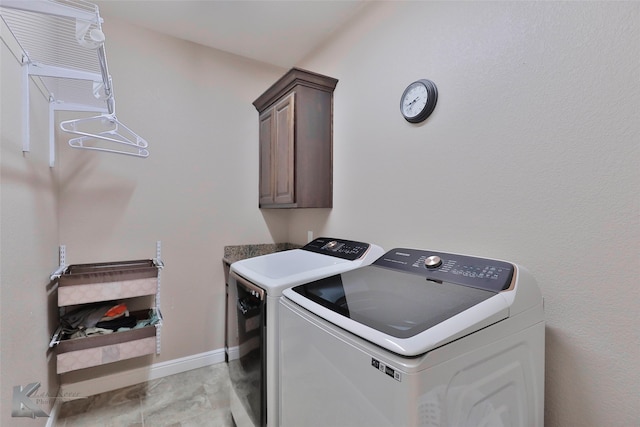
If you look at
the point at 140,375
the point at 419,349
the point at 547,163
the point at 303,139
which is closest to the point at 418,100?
the point at 547,163

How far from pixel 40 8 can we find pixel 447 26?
1597 mm

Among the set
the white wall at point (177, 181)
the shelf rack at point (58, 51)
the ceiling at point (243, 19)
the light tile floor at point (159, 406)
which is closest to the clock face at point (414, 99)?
the ceiling at point (243, 19)

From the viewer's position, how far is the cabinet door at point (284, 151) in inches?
79.7

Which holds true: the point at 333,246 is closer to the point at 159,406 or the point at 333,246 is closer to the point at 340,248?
the point at 340,248

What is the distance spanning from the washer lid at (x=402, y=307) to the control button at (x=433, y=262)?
8 cm

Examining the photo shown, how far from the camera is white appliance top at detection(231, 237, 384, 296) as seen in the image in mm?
1269

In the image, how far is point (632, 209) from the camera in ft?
2.75

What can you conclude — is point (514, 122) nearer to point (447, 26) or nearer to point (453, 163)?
point (453, 163)

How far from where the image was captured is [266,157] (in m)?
2.47

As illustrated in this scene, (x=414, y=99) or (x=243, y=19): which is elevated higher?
(x=243, y=19)

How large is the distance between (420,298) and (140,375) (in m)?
2.37

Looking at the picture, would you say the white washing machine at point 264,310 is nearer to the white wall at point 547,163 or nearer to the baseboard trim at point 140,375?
the white wall at point 547,163

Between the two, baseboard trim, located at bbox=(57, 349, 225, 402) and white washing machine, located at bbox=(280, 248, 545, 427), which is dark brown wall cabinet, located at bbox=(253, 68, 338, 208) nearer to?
white washing machine, located at bbox=(280, 248, 545, 427)
